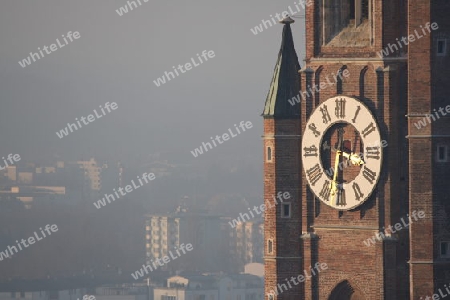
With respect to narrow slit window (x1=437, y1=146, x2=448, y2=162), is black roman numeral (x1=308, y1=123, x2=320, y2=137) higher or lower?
higher

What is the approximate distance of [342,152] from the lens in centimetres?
6372

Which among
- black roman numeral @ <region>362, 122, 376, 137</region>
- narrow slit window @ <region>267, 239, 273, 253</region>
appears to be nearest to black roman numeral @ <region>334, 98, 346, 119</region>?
black roman numeral @ <region>362, 122, 376, 137</region>

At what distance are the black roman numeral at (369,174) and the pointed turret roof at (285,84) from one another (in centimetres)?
356

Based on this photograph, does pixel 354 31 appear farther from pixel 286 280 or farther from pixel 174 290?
pixel 174 290

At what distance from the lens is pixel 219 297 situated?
198 meters

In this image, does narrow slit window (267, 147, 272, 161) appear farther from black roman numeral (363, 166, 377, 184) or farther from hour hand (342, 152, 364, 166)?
black roman numeral (363, 166, 377, 184)

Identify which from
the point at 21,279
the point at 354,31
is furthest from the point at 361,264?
the point at 21,279

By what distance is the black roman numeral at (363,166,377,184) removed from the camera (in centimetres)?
6328

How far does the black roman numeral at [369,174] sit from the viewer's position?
63281 mm

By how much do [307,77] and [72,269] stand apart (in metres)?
134

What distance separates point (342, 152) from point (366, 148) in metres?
0.79

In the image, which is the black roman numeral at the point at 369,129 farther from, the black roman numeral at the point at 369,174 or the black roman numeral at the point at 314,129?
the black roman numeral at the point at 314,129

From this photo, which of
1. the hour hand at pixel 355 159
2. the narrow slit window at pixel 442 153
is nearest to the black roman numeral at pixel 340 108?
the hour hand at pixel 355 159

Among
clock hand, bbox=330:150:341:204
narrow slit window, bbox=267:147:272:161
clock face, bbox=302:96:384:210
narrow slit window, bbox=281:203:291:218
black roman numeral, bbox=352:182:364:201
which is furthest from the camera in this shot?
narrow slit window, bbox=281:203:291:218
